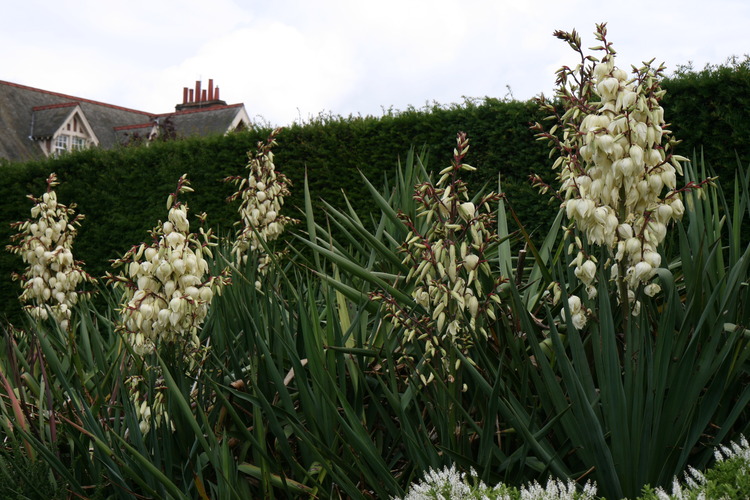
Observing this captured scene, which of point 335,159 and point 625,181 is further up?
point 335,159

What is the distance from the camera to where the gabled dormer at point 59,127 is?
2478 cm

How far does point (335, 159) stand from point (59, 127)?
824 inches

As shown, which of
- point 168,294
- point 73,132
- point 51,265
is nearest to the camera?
point 168,294

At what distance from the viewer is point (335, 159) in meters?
7.50

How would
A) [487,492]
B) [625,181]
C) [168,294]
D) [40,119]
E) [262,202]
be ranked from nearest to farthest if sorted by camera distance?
[487,492], [625,181], [168,294], [262,202], [40,119]

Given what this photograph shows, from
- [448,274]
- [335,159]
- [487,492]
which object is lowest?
[487,492]

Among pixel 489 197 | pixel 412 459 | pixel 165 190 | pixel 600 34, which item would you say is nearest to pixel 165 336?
pixel 412 459

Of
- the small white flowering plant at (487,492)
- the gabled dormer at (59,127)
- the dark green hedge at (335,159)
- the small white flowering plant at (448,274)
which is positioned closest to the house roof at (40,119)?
the gabled dormer at (59,127)

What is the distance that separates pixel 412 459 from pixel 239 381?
79cm

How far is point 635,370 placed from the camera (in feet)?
6.19

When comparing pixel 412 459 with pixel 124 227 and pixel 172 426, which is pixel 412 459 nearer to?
pixel 172 426

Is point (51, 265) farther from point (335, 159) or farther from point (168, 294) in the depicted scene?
point (335, 159)

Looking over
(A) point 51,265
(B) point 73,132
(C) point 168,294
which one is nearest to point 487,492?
(C) point 168,294

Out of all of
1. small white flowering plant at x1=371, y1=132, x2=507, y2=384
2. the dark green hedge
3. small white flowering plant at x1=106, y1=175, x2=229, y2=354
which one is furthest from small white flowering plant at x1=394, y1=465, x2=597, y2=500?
the dark green hedge
